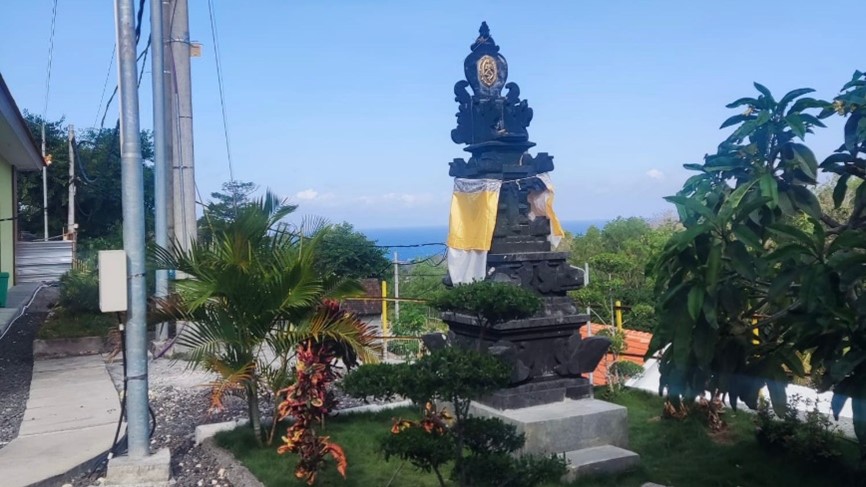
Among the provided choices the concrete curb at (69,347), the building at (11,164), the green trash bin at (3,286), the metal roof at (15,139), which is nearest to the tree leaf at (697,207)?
the metal roof at (15,139)

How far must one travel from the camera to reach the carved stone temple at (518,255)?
22.2 feet

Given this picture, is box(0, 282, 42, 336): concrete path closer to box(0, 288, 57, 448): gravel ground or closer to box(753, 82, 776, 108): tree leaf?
box(0, 288, 57, 448): gravel ground

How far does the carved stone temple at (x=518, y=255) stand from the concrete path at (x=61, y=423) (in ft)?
10.8

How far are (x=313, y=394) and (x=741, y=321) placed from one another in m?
2.93

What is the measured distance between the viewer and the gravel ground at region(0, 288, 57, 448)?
814 cm

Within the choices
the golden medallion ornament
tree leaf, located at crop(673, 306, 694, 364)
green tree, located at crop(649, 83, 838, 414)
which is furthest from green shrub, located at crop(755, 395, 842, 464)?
the golden medallion ornament

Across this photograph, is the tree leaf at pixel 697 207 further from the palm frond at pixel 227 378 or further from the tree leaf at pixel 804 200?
the palm frond at pixel 227 378

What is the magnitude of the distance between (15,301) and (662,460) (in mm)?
14520

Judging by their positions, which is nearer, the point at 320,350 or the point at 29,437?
the point at 320,350

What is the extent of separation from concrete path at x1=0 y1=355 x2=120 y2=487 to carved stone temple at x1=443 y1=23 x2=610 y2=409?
3.28m

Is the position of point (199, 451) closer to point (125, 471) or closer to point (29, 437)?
point (125, 471)

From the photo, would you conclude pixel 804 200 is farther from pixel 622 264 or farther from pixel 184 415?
pixel 622 264

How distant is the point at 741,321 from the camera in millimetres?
4340

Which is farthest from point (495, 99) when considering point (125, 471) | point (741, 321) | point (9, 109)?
point (9, 109)
